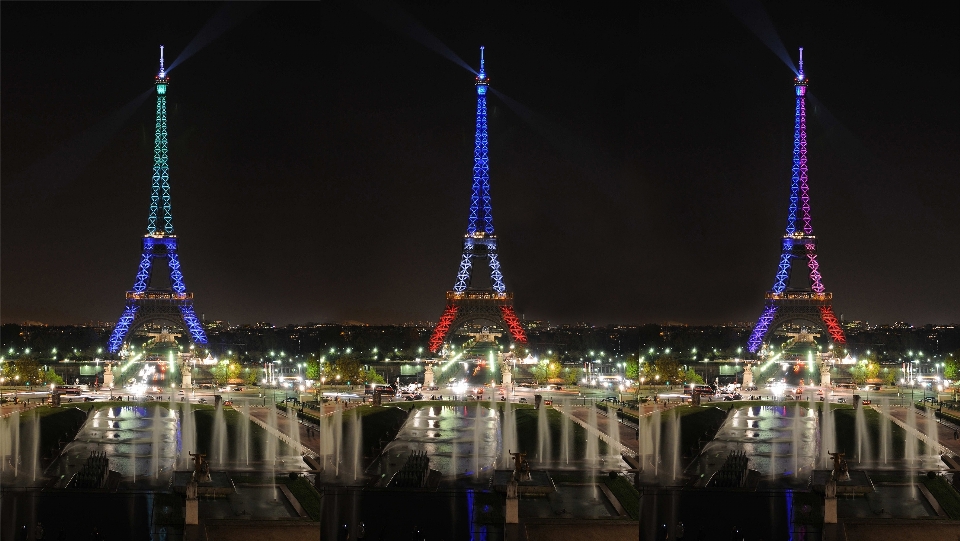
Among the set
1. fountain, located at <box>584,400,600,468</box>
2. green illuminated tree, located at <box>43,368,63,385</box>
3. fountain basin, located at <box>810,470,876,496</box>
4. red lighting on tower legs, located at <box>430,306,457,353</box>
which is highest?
red lighting on tower legs, located at <box>430,306,457,353</box>

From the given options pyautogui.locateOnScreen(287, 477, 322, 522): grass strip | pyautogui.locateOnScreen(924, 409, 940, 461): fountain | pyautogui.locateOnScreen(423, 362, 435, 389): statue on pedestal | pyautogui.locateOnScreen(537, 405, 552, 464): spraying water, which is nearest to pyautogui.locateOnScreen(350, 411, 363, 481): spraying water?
pyautogui.locateOnScreen(287, 477, 322, 522): grass strip

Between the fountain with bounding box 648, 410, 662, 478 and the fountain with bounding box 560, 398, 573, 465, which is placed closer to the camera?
the fountain with bounding box 648, 410, 662, 478

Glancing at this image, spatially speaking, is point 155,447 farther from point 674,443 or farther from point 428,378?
point 428,378

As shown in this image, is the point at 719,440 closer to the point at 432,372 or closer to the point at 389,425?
the point at 389,425

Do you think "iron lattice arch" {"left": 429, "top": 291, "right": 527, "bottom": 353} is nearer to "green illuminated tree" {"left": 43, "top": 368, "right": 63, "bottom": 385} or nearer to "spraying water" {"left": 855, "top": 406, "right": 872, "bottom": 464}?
"green illuminated tree" {"left": 43, "top": 368, "right": 63, "bottom": 385}

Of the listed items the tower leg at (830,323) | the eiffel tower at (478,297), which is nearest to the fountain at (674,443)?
the eiffel tower at (478,297)

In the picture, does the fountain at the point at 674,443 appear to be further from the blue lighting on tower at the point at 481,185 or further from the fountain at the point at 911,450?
the blue lighting on tower at the point at 481,185

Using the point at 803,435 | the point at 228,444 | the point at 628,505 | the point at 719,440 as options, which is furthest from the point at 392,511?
the point at 803,435
